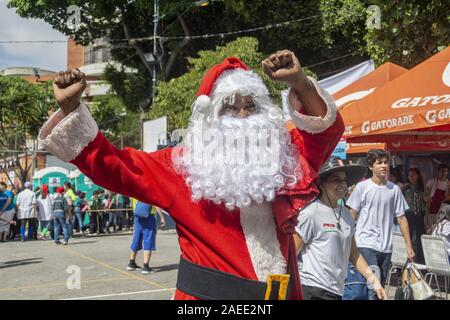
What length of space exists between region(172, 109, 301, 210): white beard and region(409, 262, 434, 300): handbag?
3021mm

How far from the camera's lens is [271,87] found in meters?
15.8

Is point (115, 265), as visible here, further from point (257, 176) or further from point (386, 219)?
point (257, 176)

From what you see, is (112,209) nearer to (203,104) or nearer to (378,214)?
(378,214)

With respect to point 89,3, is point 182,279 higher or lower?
lower

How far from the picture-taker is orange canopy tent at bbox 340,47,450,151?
213 inches

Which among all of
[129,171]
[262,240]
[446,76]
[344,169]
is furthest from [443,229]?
[129,171]

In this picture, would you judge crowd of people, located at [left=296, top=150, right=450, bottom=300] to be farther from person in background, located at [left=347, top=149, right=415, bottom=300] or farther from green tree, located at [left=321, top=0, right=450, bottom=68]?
green tree, located at [left=321, top=0, right=450, bottom=68]

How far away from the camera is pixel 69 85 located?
2.19m

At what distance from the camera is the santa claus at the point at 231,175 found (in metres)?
2.28

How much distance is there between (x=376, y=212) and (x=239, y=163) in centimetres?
368

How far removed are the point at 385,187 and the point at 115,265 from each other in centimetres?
547

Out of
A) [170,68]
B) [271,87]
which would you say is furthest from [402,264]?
[170,68]

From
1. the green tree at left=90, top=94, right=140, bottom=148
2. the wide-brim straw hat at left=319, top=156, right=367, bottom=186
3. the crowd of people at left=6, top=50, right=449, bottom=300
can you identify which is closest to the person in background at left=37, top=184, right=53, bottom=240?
the green tree at left=90, top=94, right=140, bottom=148

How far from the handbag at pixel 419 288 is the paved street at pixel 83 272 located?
3.06m
